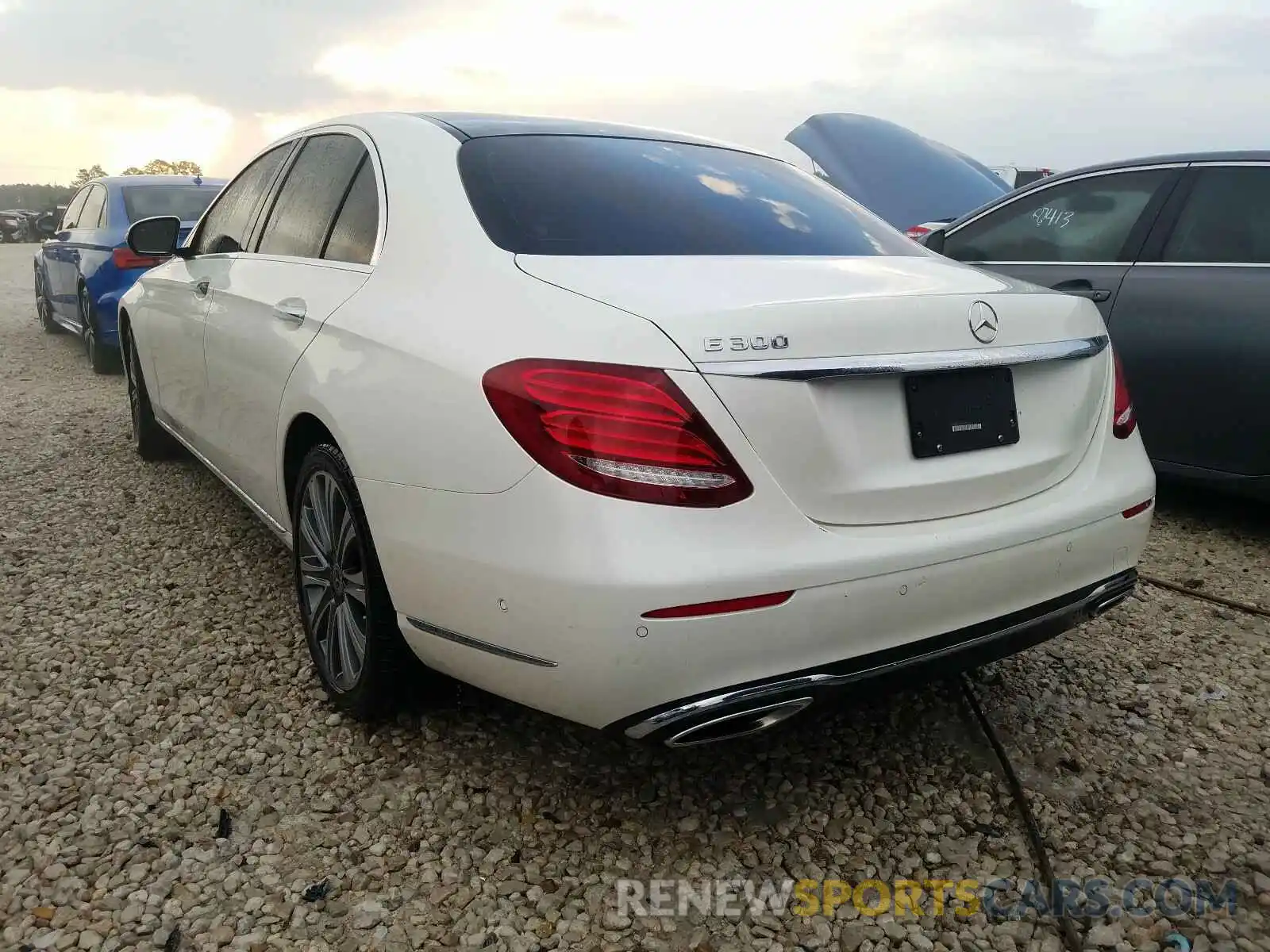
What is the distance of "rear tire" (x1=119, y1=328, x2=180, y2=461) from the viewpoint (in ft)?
16.1

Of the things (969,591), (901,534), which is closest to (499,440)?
(901,534)

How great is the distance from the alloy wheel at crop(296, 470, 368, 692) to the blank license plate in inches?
48.9

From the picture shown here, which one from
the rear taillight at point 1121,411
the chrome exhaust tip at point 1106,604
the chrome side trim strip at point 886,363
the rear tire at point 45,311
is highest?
the chrome side trim strip at point 886,363

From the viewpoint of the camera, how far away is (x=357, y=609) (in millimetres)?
2471

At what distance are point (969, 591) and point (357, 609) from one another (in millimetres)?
1413

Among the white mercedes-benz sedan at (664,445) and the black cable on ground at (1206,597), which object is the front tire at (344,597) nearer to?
the white mercedes-benz sedan at (664,445)

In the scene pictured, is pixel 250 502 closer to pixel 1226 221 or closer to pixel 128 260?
pixel 1226 221

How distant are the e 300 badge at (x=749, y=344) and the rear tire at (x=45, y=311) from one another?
410 inches

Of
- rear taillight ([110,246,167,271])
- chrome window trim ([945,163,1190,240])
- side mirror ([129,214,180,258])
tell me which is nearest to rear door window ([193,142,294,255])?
side mirror ([129,214,180,258])

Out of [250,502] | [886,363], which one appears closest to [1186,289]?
[886,363]

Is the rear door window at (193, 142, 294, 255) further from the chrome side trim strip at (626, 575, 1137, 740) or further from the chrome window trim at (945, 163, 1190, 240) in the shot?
the chrome window trim at (945, 163, 1190, 240)

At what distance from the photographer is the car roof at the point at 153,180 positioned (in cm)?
800

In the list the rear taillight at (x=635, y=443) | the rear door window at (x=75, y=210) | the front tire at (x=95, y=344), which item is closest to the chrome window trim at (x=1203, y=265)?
the rear taillight at (x=635, y=443)

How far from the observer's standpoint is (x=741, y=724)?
1824mm
